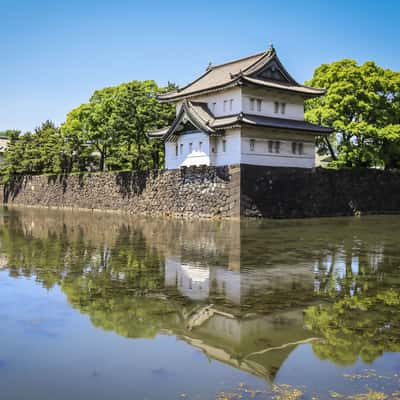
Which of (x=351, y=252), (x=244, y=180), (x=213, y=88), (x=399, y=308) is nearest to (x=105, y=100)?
(x=213, y=88)

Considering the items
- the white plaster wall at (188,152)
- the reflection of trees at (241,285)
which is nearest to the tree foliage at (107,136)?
the white plaster wall at (188,152)

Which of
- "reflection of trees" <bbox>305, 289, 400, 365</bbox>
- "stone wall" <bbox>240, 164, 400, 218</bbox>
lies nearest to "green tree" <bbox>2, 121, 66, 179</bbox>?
"stone wall" <bbox>240, 164, 400, 218</bbox>

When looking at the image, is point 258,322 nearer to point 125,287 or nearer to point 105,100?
point 125,287

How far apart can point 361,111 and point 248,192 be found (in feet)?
41.0

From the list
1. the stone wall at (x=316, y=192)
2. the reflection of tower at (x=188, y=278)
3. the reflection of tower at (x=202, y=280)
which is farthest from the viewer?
the stone wall at (x=316, y=192)

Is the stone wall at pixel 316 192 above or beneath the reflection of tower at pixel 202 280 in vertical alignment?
above

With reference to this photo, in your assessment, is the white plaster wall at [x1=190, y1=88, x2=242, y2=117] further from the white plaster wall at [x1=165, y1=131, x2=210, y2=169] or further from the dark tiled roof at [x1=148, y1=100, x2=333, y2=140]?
the white plaster wall at [x1=165, y1=131, x2=210, y2=169]

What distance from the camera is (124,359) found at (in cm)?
531

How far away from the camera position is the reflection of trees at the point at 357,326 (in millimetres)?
5559

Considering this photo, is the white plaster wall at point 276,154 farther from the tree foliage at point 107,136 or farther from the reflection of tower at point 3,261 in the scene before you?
the reflection of tower at point 3,261

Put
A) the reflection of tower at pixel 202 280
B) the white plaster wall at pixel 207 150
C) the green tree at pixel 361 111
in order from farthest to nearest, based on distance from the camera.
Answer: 1. the green tree at pixel 361 111
2. the white plaster wall at pixel 207 150
3. the reflection of tower at pixel 202 280

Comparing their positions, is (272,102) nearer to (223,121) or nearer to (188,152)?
(223,121)

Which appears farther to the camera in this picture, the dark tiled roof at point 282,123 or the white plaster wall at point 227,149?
the white plaster wall at point 227,149

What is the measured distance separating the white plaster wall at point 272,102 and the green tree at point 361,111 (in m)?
2.41
